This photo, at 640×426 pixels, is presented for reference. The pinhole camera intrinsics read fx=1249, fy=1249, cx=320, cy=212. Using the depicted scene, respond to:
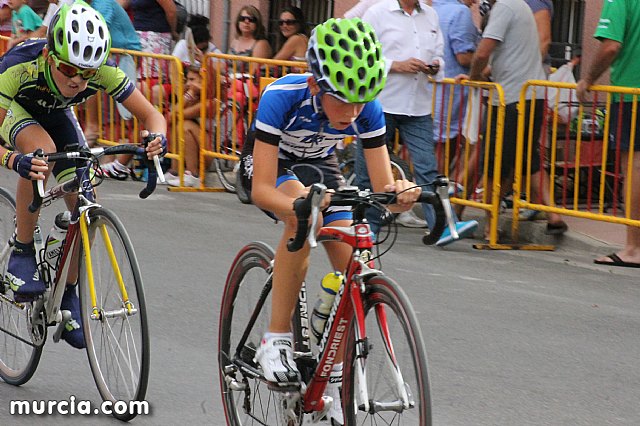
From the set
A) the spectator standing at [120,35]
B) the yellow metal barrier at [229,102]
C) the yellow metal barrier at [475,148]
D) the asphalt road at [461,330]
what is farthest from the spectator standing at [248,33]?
the yellow metal barrier at [475,148]

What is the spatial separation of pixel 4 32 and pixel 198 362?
1070 cm

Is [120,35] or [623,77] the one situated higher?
Answer: [120,35]

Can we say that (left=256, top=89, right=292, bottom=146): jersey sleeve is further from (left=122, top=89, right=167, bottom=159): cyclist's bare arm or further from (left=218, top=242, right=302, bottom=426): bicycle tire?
(left=122, top=89, right=167, bottom=159): cyclist's bare arm

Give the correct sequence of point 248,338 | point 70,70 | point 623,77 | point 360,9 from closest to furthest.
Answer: point 248,338 < point 70,70 < point 623,77 < point 360,9

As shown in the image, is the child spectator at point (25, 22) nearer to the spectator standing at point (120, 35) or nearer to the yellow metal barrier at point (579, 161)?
the spectator standing at point (120, 35)

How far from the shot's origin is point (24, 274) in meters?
5.99

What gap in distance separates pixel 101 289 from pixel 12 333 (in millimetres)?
961

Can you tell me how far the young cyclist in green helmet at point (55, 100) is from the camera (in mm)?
5469

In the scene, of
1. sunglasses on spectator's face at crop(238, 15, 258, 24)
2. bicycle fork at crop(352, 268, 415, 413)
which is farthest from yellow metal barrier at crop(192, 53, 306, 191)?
bicycle fork at crop(352, 268, 415, 413)

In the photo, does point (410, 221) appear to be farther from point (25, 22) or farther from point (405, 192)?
point (405, 192)

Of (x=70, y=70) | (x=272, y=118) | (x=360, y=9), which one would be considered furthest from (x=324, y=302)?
(x=360, y=9)

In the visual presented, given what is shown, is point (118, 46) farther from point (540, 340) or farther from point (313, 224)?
point (313, 224)

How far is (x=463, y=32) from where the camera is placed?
11500 mm

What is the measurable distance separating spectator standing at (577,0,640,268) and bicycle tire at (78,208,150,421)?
4983 mm
